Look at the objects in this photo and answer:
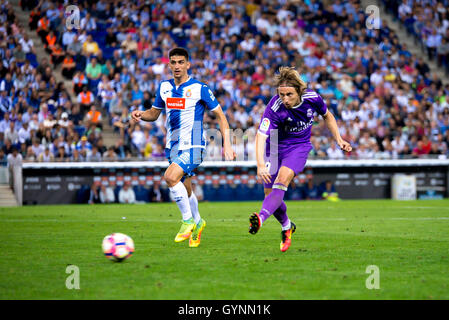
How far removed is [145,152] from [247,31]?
8738 mm

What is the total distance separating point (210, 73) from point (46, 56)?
20.8 ft

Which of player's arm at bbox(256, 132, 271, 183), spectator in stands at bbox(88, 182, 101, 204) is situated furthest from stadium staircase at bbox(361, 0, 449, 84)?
player's arm at bbox(256, 132, 271, 183)

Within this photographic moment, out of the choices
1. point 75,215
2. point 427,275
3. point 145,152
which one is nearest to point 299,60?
point 145,152

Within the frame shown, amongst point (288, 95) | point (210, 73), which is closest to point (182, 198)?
point (288, 95)

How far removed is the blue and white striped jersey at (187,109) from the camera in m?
10.6

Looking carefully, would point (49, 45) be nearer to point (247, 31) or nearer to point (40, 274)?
point (247, 31)

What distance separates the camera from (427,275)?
23.9 feet

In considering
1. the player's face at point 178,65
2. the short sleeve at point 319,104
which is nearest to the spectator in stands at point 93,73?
the player's face at point 178,65

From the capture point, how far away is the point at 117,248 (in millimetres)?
8211

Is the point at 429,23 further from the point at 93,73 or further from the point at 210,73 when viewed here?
the point at 93,73

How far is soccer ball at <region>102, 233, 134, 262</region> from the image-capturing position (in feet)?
26.9

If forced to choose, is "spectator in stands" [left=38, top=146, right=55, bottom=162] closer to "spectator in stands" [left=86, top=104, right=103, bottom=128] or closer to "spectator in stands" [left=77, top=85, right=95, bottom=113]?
"spectator in stands" [left=86, top=104, right=103, bottom=128]

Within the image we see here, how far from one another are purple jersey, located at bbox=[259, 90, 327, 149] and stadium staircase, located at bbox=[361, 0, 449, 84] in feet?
80.2

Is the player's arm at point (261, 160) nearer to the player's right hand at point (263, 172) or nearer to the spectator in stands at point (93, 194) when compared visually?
the player's right hand at point (263, 172)
